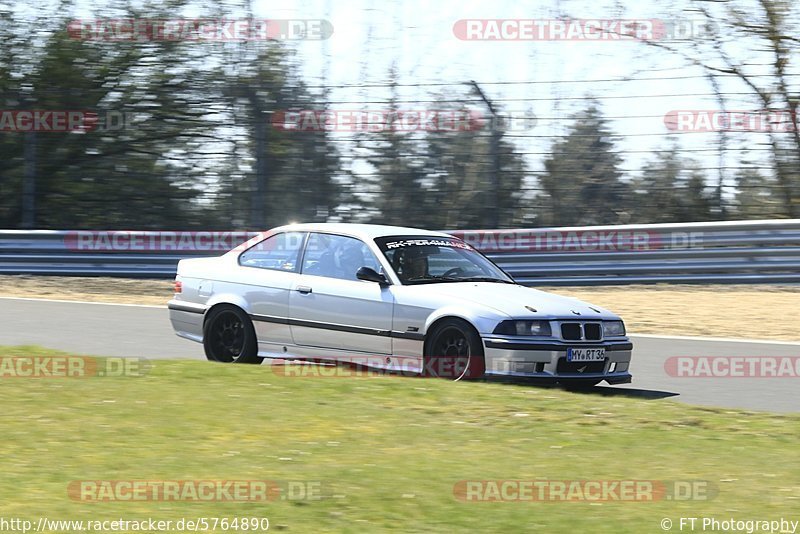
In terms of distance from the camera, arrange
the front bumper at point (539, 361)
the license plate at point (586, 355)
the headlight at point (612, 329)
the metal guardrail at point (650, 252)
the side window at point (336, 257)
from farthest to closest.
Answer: the metal guardrail at point (650, 252), the side window at point (336, 257), the headlight at point (612, 329), the license plate at point (586, 355), the front bumper at point (539, 361)

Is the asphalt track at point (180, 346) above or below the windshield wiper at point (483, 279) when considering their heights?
below

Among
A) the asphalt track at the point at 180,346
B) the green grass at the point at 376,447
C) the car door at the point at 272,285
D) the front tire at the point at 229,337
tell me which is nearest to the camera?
the green grass at the point at 376,447

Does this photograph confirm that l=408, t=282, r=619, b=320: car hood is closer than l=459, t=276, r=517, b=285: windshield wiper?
Yes

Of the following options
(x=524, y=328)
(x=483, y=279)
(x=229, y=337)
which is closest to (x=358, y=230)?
(x=483, y=279)

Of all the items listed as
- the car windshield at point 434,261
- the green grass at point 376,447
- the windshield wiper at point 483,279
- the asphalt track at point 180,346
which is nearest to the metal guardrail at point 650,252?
the asphalt track at point 180,346

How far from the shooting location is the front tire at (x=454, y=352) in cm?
946

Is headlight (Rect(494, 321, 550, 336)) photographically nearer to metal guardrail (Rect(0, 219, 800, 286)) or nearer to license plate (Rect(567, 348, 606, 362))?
license plate (Rect(567, 348, 606, 362))

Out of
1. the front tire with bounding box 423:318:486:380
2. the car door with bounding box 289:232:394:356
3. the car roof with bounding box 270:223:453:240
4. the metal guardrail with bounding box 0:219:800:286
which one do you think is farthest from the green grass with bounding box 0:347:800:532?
the metal guardrail with bounding box 0:219:800:286

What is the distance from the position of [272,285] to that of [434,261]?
4.63 feet

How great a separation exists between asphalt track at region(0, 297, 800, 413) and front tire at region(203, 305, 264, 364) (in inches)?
19.6

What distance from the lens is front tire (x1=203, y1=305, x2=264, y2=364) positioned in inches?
427

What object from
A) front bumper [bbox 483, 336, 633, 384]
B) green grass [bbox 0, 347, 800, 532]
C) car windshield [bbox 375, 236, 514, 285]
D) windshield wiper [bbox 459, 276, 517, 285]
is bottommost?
green grass [bbox 0, 347, 800, 532]

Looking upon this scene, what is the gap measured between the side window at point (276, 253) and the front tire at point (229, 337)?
472 mm

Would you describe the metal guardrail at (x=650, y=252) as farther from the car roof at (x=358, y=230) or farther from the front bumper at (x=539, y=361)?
the front bumper at (x=539, y=361)
